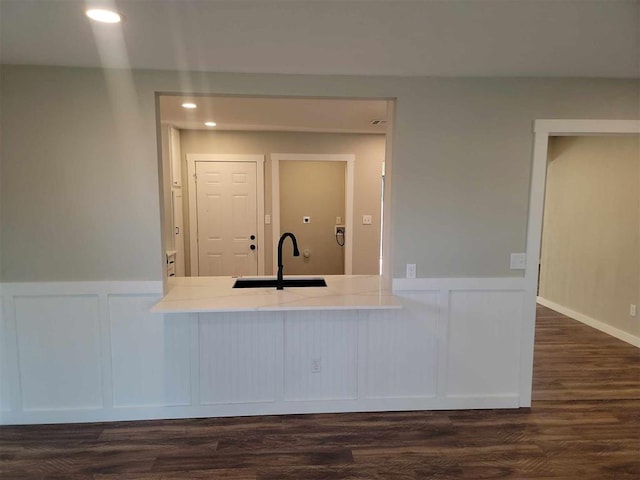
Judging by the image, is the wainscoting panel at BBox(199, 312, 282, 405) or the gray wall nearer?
the gray wall

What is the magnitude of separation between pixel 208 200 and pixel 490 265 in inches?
149

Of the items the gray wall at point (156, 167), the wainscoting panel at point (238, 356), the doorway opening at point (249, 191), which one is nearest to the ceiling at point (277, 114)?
the doorway opening at point (249, 191)

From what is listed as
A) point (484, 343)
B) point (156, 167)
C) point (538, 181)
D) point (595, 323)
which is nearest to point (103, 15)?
point (156, 167)

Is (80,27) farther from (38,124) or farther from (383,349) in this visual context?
(383,349)

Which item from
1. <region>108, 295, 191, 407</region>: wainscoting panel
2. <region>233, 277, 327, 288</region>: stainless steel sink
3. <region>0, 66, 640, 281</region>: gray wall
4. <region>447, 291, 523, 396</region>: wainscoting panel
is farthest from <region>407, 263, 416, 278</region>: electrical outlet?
<region>108, 295, 191, 407</region>: wainscoting panel

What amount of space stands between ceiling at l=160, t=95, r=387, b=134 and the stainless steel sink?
1.39 metres

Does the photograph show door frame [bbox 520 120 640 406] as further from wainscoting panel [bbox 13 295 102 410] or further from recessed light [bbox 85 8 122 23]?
wainscoting panel [bbox 13 295 102 410]

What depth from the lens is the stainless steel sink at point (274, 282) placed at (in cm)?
295

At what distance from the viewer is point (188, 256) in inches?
209

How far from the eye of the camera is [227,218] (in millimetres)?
5285

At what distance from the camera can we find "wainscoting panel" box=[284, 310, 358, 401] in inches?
107

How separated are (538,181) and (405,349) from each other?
4.87 feet

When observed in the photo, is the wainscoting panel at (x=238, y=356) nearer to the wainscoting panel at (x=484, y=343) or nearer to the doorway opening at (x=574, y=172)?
the wainscoting panel at (x=484, y=343)

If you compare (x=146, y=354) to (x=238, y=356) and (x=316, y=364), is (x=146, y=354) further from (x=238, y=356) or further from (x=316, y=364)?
(x=316, y=364)
